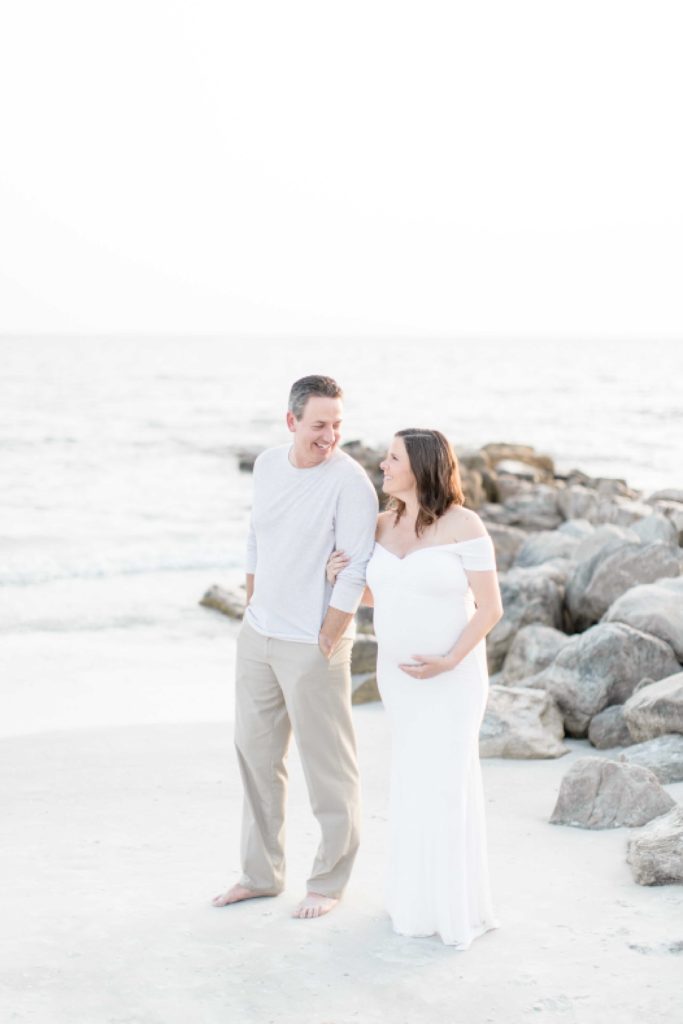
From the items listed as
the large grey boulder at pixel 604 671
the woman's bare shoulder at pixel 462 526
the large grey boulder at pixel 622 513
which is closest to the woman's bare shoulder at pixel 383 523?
the woman's bare shoulder at pixel 462 526

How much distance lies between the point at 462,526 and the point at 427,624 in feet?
1.26

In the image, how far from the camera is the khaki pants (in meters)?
4.70

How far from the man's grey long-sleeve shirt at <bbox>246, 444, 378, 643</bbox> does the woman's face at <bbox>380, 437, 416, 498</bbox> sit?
0.46 ft

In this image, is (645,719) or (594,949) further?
(645,719)

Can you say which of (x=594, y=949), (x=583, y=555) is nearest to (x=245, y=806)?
(x=594, y=949)

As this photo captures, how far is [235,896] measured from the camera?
193 inches

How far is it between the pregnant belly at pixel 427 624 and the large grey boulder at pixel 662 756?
2396mm

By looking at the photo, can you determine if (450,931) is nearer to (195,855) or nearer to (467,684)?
(467,684)

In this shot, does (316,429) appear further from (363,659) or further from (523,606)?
(523,606)

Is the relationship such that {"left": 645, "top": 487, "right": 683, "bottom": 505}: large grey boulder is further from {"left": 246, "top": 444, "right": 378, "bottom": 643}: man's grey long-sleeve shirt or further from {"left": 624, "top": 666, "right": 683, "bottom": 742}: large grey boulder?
{"left": 246, "top": 444, "right": 378, "bottom": 643}: man's grey long-sleeve shirt

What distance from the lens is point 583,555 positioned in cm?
1166

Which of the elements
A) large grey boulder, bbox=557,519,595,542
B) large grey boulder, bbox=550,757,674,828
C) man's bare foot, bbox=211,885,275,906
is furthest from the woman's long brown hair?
large grey boulder, bbox=557,519,595,542

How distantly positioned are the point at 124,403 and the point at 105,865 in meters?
49.7

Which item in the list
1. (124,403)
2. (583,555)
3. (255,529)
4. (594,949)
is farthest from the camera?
(124,403)
